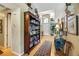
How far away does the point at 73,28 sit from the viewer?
6.41 feet

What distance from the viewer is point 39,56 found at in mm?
2031

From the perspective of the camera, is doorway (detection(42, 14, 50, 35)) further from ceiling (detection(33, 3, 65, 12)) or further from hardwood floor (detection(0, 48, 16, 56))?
hardwood floor (detection(0, 48, 16, 56))

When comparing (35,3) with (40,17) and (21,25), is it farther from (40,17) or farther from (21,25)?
(21,25)

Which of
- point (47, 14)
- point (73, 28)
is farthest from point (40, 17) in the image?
point (73, 28)

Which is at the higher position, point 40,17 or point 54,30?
point 40,17

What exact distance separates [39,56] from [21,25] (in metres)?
0.61

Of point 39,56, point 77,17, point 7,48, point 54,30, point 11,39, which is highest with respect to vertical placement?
point 77,17

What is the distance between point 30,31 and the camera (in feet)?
6.57

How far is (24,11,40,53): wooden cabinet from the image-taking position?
78.0 inches

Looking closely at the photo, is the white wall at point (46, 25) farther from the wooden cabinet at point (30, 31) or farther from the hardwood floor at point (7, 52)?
the hardwood floor at point (7, 52)

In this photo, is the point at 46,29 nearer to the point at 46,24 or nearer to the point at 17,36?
the point at 46,24

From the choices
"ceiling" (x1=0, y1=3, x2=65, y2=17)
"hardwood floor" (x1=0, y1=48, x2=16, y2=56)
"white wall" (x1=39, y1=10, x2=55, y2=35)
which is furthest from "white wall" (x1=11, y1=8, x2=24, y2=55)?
"white wall" (x1=39, y1=10, x2=55, y2=35)

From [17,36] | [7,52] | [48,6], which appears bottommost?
[7,52]

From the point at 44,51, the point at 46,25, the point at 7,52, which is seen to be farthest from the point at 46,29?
the point at 7,52
